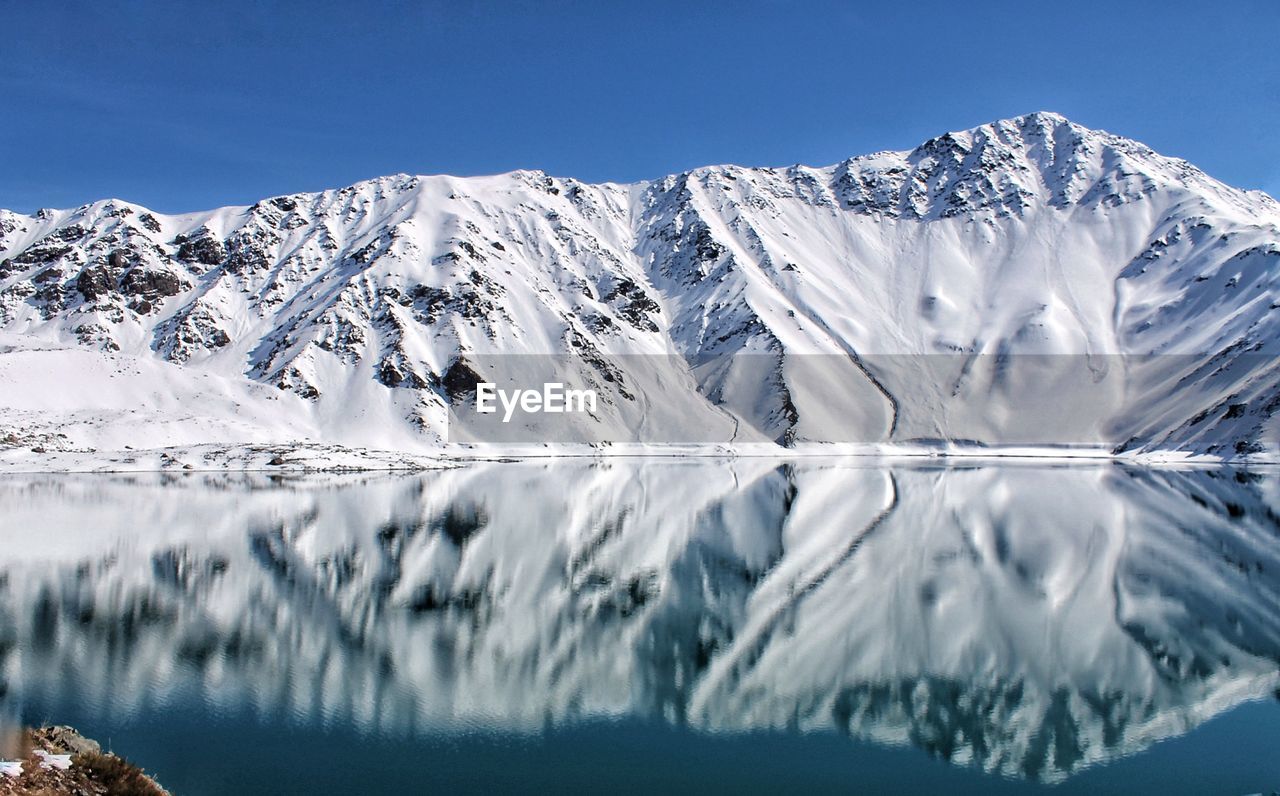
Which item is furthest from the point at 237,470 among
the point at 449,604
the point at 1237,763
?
the point at 1237,763

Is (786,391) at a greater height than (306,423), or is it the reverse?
(786,391)

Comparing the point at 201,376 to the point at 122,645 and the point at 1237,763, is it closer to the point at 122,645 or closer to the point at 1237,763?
the point at 122,645

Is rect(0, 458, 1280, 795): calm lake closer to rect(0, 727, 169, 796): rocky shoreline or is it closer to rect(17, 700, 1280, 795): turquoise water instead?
rect(17, 700, 1280, 795): turquoise water

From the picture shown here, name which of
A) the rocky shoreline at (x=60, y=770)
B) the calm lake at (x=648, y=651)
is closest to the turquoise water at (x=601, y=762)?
the calm lake at (x=648, y=651)

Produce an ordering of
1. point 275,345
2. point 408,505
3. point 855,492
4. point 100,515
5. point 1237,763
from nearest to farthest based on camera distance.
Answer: point 1237,763 → point 100,515 → point 408,505 → point 855,492 → point 275,345

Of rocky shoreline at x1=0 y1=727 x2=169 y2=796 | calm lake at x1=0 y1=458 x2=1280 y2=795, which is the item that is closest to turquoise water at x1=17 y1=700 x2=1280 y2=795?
calm lake at x1=0 y1=458 x2=1280 y2=795

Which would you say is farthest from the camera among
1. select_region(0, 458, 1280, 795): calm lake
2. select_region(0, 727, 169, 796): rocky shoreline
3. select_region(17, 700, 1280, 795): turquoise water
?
select_region(0, 458, 1280, 795): calm lake
